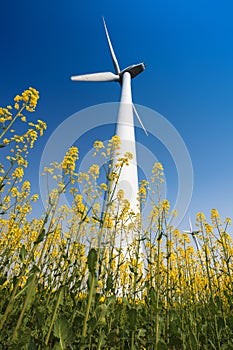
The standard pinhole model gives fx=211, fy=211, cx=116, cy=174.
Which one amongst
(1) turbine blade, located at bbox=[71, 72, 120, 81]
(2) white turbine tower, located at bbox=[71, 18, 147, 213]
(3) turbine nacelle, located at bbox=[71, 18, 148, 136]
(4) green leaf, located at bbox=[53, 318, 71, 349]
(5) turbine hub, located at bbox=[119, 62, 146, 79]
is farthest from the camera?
(5) turbine hub, located at bbox=[119, 62, 146, 79]

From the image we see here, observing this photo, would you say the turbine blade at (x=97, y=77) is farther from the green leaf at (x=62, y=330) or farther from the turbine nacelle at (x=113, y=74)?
the green leaf at (x=62, y=330)

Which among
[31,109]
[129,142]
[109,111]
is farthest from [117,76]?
[31,109]

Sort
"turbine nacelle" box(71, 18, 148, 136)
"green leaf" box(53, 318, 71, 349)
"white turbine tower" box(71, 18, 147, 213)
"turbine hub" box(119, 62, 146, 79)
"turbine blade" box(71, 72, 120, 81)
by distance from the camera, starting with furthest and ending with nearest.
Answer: "turbine hub" box(119, 62, 146, 79) < "turbine nacelle" box(71, 18, 148, 136) < "turbine blade" box(71, 72, 120, 81) < "white turbine tower" box(71, 18, 147, 213) < "green leaf" box(53, 318, 71, 349)

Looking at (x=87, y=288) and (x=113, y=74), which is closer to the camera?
(x=87, y=288)

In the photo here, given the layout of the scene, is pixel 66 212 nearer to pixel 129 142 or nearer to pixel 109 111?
pixel 129 142

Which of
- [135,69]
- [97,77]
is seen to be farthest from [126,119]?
[135,69]

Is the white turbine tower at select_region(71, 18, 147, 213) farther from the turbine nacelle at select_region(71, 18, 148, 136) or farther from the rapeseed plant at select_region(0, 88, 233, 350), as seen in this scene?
the rapeseed plant at select_region(0, 88, 233, 350)

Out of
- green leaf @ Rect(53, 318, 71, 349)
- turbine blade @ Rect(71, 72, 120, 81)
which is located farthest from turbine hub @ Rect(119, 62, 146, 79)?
green leaf @ Rect(53, 318, 71, 349)

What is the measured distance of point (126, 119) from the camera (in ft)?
67.3

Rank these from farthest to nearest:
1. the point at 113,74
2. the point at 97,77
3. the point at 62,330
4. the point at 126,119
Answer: the point at 113,74 → the point at 97,77 → the point at 126,119 → the point at 62,330

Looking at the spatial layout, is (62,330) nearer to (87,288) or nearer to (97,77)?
(87,288)

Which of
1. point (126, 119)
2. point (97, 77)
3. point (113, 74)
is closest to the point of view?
point (126, 119)

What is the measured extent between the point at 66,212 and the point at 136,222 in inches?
79.4

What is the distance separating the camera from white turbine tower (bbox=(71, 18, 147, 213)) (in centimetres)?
1686
